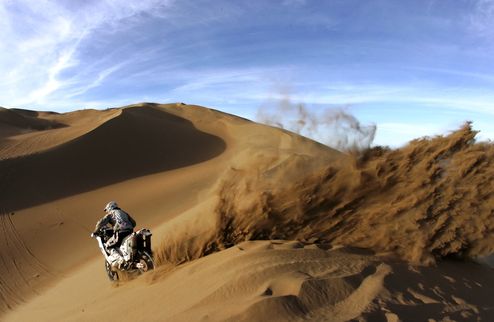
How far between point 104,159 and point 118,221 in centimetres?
1048

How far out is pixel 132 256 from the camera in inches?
228

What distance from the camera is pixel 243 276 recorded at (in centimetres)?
402

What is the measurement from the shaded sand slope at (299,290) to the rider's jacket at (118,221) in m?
1.20

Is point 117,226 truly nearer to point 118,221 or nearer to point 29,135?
point 118,221

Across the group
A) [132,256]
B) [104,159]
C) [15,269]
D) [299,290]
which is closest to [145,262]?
[132,256]

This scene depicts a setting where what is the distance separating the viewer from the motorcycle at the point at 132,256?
18.8 feet

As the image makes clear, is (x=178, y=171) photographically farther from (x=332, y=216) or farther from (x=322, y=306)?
(x=322, y=306)

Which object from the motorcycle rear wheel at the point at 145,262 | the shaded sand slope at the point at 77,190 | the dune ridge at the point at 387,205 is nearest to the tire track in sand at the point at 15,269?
the shaded sand slope at the point at 77,190

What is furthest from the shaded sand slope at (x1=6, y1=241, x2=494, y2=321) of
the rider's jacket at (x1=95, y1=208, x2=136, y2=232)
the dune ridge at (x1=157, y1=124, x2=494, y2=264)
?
the rider's jacket at (x1=95, y1=208, x2=136, y2=232)

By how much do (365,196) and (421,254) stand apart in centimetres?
88

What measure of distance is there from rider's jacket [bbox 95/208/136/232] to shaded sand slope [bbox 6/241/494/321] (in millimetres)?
1197

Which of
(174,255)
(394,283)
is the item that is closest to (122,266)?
(174,255)

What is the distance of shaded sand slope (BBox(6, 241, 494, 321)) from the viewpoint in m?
3.56

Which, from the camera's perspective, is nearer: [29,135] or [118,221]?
[118,221]
